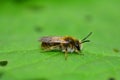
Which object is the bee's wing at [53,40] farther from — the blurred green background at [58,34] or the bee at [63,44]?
the blurred green background at [58,34]

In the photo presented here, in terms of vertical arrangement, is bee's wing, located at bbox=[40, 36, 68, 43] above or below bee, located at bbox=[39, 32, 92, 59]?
above

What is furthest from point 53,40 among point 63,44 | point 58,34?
point 58,34

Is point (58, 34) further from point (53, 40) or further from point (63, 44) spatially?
point (63, 44)

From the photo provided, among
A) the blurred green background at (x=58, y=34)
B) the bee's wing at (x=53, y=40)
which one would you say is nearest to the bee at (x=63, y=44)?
the bee's wing at (x=53, y=40)

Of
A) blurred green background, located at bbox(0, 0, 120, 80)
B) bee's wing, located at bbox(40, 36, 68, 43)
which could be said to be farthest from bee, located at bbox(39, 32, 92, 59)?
blurred green background, located at bbox(0, 0, 120, 80)

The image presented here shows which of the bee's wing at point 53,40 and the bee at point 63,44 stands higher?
the bee's wing at point 53,40

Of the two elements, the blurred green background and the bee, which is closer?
the blurred green background

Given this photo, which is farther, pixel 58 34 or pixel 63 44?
pixel 58 34

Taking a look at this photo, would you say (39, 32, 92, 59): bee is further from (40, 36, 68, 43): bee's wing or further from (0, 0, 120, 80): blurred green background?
(0, 0, 120, 80): blurred green background

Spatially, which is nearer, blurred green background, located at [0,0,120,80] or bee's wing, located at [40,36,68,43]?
blurred green background, located at [0,0,120,80]
